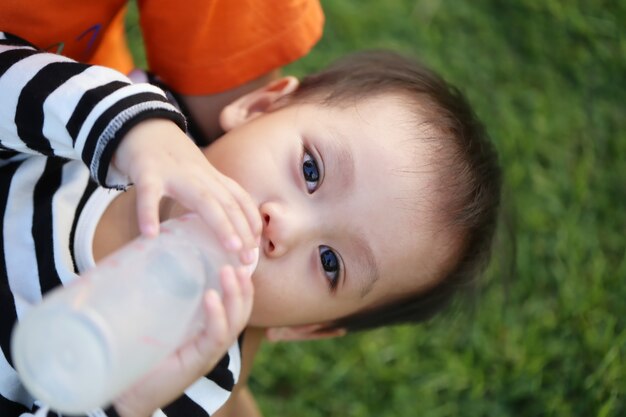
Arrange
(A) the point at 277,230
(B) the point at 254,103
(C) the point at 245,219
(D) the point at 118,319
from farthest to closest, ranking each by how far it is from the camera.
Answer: (B) the point at 254,103 < (A) the point at 277,230 < (C) the point at 245,219 < (D) the point at 118,319

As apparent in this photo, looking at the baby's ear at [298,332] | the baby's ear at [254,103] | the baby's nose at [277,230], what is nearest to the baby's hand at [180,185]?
the baby's nose at [277,230]

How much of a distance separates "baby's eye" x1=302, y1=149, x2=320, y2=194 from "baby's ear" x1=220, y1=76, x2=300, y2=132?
0.58 feet

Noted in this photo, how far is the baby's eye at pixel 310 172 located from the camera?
50.5 inches

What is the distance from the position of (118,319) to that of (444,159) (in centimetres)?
67

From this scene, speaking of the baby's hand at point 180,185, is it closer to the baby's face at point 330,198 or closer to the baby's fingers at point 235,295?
the baby's fingers at point 235,295

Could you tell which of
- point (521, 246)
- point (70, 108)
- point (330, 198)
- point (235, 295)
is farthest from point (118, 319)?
point (521, 246)

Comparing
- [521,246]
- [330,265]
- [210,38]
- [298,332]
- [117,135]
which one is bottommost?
[521,246]

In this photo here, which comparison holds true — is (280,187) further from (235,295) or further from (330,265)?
(235,295)

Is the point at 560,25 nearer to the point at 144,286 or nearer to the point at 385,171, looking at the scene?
the point at 385,171

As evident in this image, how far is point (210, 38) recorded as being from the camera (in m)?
1.49

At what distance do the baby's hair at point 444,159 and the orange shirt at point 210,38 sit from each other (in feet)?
0.32

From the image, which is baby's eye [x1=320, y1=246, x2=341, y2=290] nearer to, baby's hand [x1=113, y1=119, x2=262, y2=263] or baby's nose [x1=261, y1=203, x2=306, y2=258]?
baby's nose [x1=261, y1=203, x2=306, y2=258]

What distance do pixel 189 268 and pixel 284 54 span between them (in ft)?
2.23

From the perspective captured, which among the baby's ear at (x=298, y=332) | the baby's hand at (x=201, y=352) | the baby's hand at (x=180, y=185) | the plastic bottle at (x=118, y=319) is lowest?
the baby's ear at (x=298, y=332)
